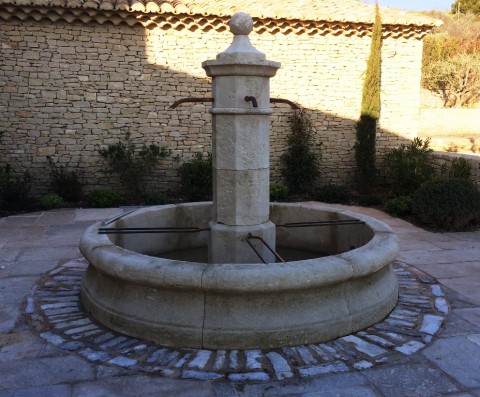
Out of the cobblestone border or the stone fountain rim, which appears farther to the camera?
the stone fountain rim

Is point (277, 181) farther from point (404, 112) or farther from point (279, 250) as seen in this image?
point (279, 250)

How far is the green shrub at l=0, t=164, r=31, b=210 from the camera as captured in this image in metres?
8.84

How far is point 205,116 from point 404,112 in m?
4.71

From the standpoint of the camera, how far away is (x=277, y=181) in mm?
10914

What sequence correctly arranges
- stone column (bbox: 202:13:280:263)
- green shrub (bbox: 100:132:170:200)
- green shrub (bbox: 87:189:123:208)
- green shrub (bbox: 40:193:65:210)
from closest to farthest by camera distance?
stone column (bbox: 202:13:280:263) < green shrub (bbox: 40:193:65:210) < green shrub (bbox: 87:189:123:208) < green shrub (bbox: 100:132:170:200)

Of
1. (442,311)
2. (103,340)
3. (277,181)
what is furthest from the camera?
(277,181)

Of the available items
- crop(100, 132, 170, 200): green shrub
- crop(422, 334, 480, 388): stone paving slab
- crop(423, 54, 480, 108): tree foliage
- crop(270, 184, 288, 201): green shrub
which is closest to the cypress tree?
crop(270, 184, 288, 201): green shrub

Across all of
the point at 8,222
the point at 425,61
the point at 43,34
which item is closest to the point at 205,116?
the point at 43,34

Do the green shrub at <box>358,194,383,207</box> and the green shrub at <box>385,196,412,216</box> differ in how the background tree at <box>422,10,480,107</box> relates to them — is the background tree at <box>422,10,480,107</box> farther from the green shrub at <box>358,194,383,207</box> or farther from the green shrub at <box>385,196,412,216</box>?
the green shrub at <box>385,196,412,216</box>

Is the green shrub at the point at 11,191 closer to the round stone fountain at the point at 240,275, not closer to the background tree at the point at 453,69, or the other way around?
the round stone fountain at the point at 240,275

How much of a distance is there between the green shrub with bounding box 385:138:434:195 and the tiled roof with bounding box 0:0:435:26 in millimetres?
2924

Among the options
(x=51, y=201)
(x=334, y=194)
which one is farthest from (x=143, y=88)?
(x=334, y=194)

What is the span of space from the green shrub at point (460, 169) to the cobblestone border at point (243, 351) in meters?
5.11

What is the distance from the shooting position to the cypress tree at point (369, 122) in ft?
34.9
